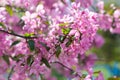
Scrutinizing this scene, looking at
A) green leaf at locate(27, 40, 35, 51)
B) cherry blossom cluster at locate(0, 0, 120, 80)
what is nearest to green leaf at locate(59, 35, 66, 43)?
cherry blossom cluster at locate(0, 0, 120, 80)

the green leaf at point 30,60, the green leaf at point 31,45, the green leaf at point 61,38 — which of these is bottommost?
the green leaf at point 30,60

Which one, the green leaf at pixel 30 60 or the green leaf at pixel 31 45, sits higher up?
the green leaf at pixel 31 45

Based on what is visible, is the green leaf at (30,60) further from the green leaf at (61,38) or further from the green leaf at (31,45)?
the green leaf at (61,38)

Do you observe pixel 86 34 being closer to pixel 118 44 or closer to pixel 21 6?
pixel 21 6

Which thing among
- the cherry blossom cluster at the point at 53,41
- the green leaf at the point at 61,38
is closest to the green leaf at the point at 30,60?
the cherry blossom cluster at the point at 53,41

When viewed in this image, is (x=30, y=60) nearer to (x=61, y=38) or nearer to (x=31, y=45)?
(x=31, y=45)

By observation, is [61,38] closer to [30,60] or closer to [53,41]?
[53,41]

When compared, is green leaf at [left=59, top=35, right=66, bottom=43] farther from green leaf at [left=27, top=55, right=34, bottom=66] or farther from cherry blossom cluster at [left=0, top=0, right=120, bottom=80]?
green leaf at [left=27, top=55, right=34, bottom=66]

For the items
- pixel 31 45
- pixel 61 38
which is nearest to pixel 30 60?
pixel 31 45

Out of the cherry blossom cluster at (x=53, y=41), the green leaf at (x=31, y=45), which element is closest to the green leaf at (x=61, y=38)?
the cherry blossom cluster at (x=53, y=41)

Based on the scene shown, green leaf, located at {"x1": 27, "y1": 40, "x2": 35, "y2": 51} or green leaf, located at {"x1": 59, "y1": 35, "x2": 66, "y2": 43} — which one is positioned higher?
green leaf, located at {"x1": 59, "y1": 35, "x2": 66, "y2": 43}

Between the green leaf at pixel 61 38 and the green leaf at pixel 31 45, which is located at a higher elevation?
the green leaf at pixel 61 38

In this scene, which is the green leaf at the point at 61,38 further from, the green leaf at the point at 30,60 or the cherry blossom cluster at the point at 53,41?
the green leaf at the point at 30,60
